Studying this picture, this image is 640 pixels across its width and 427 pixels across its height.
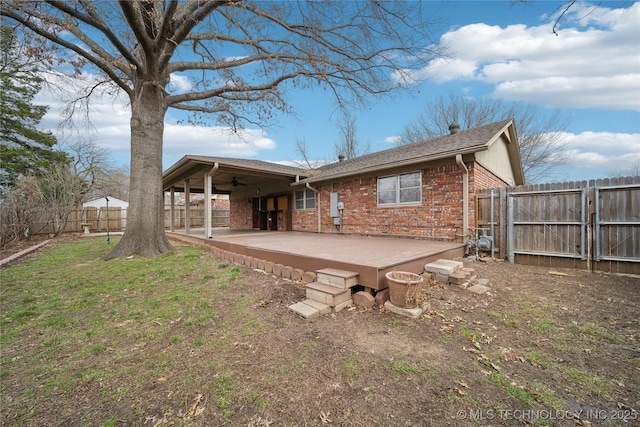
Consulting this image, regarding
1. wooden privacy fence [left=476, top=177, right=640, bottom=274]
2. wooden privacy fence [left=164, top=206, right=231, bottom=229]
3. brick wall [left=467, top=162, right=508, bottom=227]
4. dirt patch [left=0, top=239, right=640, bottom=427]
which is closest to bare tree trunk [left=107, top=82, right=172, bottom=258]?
dirt patch [left=0, top=239, right=640, bottom=427]

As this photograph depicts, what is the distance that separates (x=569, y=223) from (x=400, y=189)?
159 inches

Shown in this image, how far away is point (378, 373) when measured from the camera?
2.24 metres

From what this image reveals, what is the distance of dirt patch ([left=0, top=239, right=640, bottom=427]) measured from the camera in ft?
6.01

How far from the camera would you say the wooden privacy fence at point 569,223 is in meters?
5.00

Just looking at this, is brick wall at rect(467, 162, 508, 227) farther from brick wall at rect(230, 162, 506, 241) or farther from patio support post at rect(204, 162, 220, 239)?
patio support post at rect(204, 162, 220, 239)

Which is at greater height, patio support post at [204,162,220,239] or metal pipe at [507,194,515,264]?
patio support post at [204,162,220,239]

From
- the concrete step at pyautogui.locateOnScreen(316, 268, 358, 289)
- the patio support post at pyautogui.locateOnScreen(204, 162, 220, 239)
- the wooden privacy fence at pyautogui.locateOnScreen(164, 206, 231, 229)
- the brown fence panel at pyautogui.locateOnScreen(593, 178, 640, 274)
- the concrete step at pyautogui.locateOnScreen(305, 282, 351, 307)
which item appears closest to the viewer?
the concrete step at pyautogui.locateOnScreen(305, 282, 351, 307)

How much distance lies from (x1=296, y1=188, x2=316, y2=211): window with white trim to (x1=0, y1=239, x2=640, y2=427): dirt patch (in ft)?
26.6

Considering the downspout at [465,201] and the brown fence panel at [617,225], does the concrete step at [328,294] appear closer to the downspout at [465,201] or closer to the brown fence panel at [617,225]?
the downspout at [465,201]

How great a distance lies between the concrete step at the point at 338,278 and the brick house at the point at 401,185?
446cm

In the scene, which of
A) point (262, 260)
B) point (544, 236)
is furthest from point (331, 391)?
point (544, 236)

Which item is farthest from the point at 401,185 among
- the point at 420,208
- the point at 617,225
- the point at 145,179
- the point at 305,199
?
the point at 145,179

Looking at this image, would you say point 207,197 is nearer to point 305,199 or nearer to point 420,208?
point 305,199

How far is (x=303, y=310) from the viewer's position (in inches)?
134
